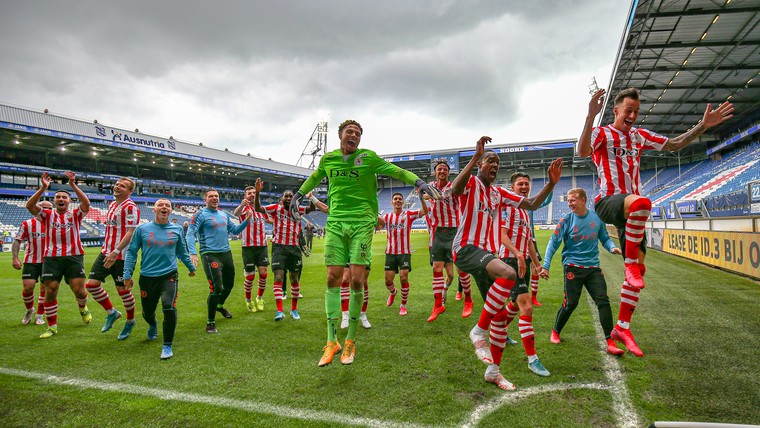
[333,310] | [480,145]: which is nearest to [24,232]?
[333,310]

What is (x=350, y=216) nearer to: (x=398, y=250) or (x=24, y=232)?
(x=398, y=250)

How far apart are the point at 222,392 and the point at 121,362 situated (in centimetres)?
190

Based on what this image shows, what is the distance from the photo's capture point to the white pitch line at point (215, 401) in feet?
9.33

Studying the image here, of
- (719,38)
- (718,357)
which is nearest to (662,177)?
(719,38)

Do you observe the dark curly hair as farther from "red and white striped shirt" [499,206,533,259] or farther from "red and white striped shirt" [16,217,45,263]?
"red and white striped shirt" [16,217,45,263]

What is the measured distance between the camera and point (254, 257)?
25.4 ft

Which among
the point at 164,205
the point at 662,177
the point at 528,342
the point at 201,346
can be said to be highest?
the point at 662,177

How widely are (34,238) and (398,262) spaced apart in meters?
6.47

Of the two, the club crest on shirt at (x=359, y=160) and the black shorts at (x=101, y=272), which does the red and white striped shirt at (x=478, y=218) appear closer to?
the club crest on shirt at (x=359, y=160)

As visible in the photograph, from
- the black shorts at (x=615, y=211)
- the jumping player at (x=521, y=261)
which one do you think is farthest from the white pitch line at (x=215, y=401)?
the black shorts at (x=615, y=211)

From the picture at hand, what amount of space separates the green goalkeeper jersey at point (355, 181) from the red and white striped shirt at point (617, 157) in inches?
79.3

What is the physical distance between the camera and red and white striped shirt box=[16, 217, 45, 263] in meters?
6.53

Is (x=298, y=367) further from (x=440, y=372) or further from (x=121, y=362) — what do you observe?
(x=121, y=362)

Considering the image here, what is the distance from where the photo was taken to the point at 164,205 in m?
5.39
